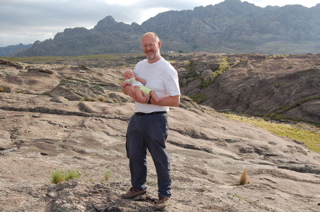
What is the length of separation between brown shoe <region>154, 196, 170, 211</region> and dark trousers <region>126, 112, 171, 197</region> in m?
0.09

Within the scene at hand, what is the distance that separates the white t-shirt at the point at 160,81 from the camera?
7.25m

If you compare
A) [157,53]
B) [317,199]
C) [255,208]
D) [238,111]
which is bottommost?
[238,111]

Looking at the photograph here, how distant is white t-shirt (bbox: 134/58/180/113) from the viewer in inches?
285

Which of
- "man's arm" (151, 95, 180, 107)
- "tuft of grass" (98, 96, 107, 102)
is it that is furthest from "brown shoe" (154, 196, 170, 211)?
"tuft of grass" (98, 96, 107, 102)

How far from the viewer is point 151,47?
23.9ft

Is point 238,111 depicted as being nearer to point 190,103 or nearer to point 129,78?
point 190,103

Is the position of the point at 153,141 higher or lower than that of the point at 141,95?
lower

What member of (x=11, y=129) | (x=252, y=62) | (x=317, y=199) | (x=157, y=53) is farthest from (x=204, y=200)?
(x=252, y=62)

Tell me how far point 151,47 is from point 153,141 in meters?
2.25

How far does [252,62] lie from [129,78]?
257ft

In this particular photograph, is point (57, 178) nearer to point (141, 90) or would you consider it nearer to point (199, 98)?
point (141, 90)

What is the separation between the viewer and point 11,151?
12258 millimetres

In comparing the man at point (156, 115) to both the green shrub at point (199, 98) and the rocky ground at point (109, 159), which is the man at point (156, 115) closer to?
the rocky ground at point (109, 159)

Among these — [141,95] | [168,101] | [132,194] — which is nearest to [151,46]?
[141,95]
